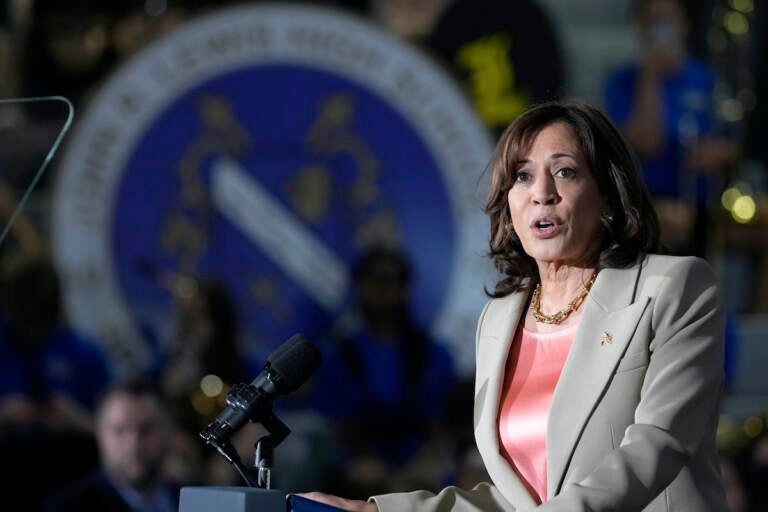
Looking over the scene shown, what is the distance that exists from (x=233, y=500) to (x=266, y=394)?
0.17 metres

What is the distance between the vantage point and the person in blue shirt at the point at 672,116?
619cm

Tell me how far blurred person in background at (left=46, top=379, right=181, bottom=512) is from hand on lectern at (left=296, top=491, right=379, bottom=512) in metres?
2.88

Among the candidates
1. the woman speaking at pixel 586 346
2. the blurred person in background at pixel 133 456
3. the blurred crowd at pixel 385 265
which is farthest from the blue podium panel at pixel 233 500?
the blurred crowd at pixel 385 265

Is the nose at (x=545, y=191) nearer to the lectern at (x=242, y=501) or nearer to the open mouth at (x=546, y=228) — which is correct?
the open mouth at (x=546, y=228)

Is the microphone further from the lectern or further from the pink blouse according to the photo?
the pink blouse

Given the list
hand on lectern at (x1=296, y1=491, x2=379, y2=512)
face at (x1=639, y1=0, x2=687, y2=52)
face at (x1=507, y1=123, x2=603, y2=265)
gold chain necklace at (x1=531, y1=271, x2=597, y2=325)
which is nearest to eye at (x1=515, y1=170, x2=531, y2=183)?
face at (x1=507, y1=123, x2=603, y2=265)

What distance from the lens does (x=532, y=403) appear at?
205cm

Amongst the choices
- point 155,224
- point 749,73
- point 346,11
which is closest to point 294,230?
point 155,224

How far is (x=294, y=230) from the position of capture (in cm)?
616

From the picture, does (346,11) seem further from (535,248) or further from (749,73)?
(535,248)

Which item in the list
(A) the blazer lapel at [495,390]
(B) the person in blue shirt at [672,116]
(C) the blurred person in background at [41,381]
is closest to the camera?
(A) the blazer lapel at [495,390]

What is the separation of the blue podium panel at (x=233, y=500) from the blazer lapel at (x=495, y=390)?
348 mm

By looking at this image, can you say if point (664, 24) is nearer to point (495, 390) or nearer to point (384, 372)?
point (384, 372)

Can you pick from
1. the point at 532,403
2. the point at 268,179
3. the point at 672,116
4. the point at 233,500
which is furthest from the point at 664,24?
the point at 233,500
